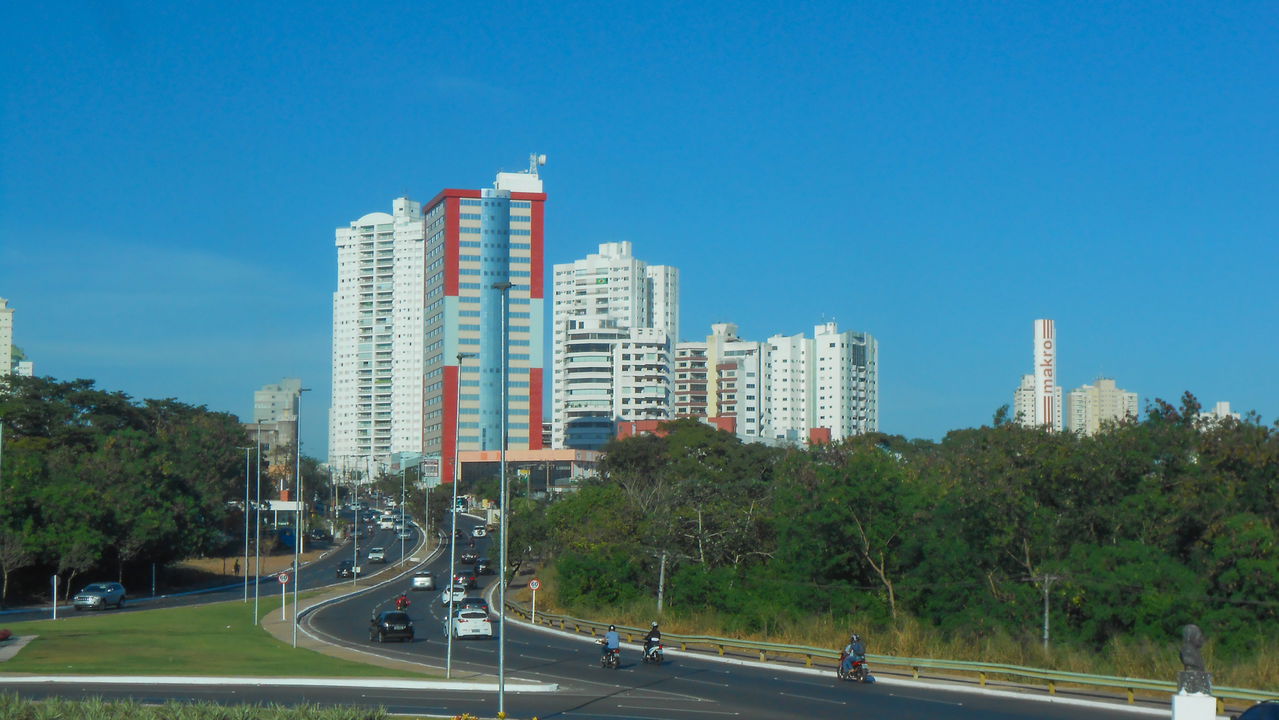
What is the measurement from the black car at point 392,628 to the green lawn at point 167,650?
388 centimetres

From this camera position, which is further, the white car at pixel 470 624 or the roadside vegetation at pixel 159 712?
the white car at pixel 470 624

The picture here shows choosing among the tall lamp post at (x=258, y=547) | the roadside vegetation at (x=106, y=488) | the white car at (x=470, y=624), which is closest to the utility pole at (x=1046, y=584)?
the white car at (x=470, y=624)

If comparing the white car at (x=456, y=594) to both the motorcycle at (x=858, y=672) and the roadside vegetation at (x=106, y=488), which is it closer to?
the roadside vegetation at (x=106, y=488)

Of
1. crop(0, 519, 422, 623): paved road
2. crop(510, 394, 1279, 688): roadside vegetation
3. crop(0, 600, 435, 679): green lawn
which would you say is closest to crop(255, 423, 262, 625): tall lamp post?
crop(0, 519, 422, 623): paved road

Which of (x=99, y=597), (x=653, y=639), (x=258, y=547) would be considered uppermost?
(x=653, y=639)

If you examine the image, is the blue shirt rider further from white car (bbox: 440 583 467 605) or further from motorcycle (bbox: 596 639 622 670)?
white car (bbox: 440 583 467 605)

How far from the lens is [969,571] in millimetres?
48125

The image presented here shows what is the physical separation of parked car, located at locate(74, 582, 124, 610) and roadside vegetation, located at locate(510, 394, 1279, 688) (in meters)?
24.0

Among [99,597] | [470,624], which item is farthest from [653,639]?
[99,597]

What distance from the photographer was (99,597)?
64188 millimetres

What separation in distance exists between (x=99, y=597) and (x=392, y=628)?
25.1 meters

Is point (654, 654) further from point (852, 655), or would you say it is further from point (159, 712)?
point (159, 712)

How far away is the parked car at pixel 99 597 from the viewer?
63406 millimetres

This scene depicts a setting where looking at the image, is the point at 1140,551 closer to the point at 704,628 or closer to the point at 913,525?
the point at 913,525
